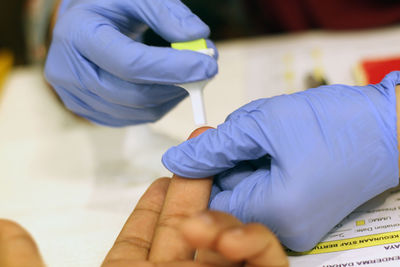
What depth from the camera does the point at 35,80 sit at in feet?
3.95

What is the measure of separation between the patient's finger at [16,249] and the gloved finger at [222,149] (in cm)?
21

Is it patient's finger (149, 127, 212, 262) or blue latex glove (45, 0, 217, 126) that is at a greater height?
blue latex glove (45, 0, 217, 126)

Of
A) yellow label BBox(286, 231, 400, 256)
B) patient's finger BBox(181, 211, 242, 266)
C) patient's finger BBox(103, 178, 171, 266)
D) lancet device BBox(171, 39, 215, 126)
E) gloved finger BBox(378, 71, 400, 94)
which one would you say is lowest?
yellow label BBox(286, 231, 400, 256)

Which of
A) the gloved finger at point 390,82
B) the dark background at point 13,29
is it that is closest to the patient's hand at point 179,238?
the gloved finger at point 390,82

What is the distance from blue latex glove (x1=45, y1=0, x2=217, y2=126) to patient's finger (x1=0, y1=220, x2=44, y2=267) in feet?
0.91

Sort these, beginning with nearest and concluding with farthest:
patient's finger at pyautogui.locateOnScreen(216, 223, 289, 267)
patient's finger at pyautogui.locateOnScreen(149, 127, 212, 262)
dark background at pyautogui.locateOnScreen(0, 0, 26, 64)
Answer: patient's finger at pyautogui.locateOnScreen(216, 223, 289, 267)
patient's finger at pyautogui.locateOnScreen(149, 127, 212, 262)
dark background at pyautogui.locateOnScreen(0, 0, 26, 64)

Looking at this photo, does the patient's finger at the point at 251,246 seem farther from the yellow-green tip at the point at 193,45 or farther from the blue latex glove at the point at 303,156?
the yellow-green tip at the point at 193,45

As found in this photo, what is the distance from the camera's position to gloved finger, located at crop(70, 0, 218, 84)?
59cm

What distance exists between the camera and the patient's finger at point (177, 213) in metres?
0.53

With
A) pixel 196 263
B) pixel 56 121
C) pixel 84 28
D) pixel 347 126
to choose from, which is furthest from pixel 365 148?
pixel 56 121

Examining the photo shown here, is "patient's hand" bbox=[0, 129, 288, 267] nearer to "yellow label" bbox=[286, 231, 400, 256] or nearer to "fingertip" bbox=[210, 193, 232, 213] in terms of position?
"fingertip" bbox=[210, 193, 232, 213]

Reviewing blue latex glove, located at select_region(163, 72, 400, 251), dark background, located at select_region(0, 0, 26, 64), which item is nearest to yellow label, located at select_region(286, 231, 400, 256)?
blue latex glove, located at select_region(163, 72, 400, 251)

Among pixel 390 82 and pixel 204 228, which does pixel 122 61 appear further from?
pixel 390 82

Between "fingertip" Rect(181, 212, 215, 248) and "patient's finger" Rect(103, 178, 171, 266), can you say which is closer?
"fingertip" Rect(181, 212, 215, 248)
